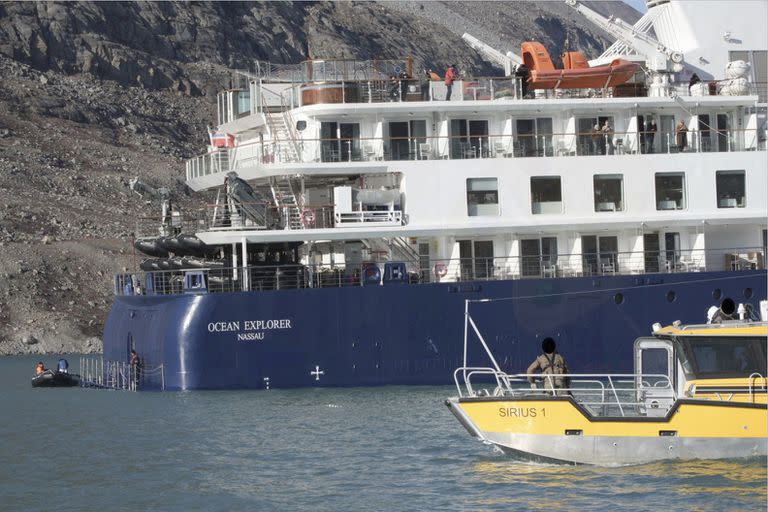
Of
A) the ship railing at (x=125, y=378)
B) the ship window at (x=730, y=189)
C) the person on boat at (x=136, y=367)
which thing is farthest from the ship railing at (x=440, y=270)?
the ship railing at (x=125, y=378)

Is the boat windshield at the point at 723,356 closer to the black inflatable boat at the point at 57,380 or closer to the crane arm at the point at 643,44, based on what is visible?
the crane arm at the point at 643,44

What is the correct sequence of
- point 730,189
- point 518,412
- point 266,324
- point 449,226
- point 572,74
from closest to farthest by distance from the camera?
point 518,412 → point 266,324 → point 449,226 → point 572,74 → point 730,189

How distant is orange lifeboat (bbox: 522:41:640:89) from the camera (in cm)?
3706

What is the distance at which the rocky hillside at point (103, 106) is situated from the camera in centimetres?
7288

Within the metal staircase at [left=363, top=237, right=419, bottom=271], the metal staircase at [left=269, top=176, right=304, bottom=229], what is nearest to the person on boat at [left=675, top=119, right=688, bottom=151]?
the metal staircase at [left=363, top=237, right=419, bottom=271]

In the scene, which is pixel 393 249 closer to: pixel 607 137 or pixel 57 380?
pixel 607 137

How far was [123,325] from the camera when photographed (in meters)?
38.2

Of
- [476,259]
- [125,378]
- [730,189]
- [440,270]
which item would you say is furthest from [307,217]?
[730,189]

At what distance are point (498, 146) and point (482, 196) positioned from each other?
4.79 ft

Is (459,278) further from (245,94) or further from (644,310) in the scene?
(245,94)

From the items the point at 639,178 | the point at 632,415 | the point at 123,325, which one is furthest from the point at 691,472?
the point at 123,325

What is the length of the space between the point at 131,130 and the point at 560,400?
82743mm

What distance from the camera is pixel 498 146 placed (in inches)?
1462

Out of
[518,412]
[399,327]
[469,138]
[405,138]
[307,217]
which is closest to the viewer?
[518,412]
